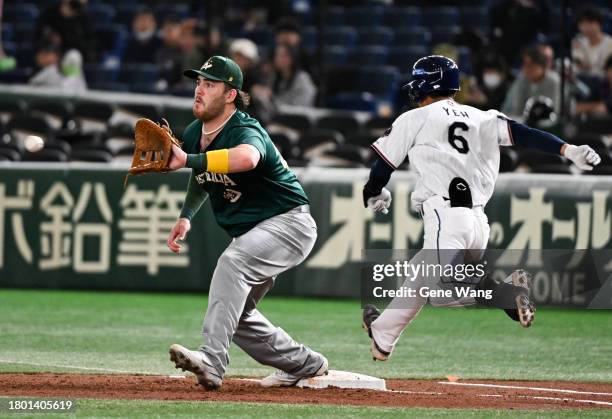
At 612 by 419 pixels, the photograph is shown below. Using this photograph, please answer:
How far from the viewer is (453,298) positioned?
7590 mm

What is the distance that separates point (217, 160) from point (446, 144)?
143 cm

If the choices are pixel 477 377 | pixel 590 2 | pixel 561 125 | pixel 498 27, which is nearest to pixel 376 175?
pixel 477 377

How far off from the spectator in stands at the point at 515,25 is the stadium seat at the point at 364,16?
4.07 m

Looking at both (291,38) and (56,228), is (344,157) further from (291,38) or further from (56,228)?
(291,38)

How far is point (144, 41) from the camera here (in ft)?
65.6

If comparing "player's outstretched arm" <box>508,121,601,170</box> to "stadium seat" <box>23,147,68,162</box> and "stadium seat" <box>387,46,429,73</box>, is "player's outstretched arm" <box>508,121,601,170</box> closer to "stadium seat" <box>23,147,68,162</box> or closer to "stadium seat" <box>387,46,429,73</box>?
"stadium seat" <box>23,147,68,162</box>

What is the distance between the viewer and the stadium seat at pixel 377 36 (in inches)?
781

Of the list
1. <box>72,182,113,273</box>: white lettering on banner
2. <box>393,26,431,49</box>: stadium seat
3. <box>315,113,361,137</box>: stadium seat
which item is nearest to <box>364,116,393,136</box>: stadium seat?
<box>315,113,361,137</box>: stadium seat

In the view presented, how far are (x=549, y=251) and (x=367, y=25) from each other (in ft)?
30.0

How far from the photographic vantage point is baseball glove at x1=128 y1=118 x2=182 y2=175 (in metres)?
6.87

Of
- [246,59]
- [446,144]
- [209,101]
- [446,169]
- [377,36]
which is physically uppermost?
[209,101]

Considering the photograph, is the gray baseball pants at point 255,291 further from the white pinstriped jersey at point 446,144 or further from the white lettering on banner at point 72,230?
the white lettering on banner at point 72,230

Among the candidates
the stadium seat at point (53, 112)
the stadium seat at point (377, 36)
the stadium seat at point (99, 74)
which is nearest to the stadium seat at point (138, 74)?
the stadium seat at point (99, 74)

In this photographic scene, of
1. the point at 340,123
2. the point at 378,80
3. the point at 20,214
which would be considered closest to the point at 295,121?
the point at 340,123
